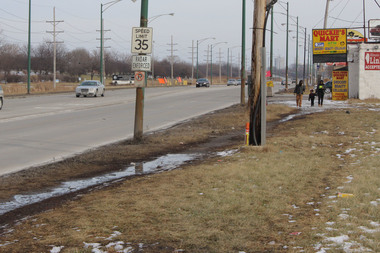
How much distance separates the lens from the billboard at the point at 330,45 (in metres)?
38.9

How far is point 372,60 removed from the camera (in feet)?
119

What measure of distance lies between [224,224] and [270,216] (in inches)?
28.5

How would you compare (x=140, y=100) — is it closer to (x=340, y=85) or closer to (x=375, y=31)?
(x=340, y=85)

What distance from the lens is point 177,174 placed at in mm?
9914

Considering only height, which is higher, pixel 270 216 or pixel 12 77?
pixel 12 77

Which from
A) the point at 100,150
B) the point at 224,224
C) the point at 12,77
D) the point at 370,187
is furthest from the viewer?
the point at 12,77

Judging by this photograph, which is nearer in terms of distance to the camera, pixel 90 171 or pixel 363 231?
pixel 363 231

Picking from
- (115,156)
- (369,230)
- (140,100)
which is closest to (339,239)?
(369,230)

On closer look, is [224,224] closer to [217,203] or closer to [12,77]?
[217,203]

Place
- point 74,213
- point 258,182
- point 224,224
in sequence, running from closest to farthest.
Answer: point 224,224 → point 74,213 → point 258,182

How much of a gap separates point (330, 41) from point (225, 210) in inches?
1372

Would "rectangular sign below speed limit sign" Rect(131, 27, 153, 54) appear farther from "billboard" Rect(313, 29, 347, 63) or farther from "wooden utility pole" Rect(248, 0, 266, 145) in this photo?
"billboard" Rect(313, 29, 347, 63)

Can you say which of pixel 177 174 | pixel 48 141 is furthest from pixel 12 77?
pixel 177 174

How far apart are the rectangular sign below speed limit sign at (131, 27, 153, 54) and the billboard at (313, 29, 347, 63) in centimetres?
2738
